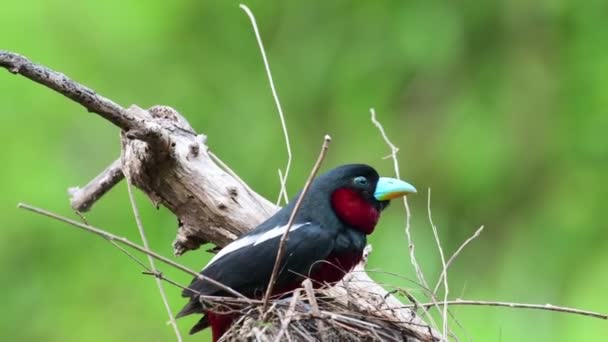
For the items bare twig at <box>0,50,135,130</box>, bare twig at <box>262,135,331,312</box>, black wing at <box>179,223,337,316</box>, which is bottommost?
black wing at <box>179,223,337,316</box>

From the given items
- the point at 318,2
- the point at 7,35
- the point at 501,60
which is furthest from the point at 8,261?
the point at 501,60

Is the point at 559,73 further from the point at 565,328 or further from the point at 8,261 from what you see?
the point at 8,261

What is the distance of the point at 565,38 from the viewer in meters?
6.09

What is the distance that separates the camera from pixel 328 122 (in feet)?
20.5

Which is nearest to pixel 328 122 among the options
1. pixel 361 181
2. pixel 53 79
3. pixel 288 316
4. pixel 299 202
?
pixel 361 181

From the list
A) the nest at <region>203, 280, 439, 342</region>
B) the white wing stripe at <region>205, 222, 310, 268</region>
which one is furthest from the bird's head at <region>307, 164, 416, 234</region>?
the nest at <region>203, 280, 439, 342</region>

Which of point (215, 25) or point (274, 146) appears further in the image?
point (215, 25)

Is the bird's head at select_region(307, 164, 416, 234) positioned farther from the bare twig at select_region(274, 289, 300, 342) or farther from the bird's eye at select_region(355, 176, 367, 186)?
the bare twig at select_region(274, 289, 300, 342)

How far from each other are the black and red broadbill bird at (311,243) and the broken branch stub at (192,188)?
119mm

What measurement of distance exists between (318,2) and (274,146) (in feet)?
2.52

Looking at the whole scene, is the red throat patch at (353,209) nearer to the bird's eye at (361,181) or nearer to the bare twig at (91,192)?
the bird's eye at (361,181)

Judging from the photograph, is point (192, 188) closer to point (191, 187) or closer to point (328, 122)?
point (191, 187)

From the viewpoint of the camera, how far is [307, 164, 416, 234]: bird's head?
3.81 metres

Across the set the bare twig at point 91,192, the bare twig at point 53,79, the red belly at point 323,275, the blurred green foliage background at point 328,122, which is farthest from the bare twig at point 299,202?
the blurred green foliage background at point 328,122
